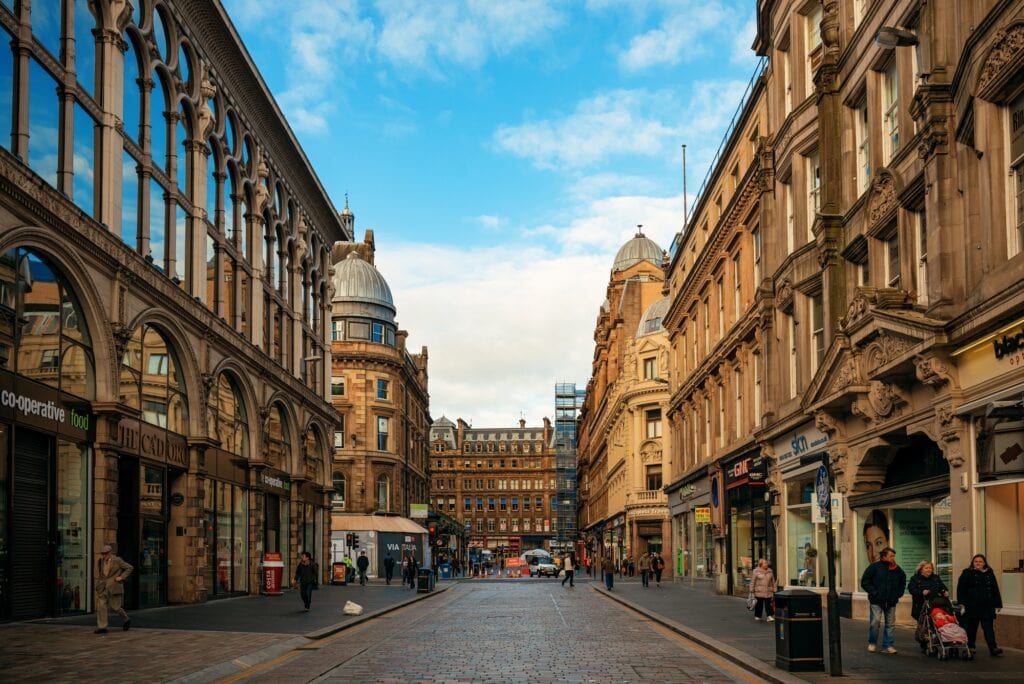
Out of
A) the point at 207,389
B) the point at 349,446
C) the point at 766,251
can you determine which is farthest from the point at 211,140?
the point at 349,446

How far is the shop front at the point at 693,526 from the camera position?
1853 inches

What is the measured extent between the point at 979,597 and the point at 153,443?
2047 centimetres

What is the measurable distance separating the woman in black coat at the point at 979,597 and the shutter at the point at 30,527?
1621 centimetres

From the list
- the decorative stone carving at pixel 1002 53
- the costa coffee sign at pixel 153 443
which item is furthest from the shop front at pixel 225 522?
the decorative stone carving at pixel 1002 53

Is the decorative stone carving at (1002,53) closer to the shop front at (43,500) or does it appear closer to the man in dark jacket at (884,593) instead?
the man in dark jacket at (884,593)

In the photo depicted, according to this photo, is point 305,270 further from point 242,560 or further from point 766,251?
point 766,251

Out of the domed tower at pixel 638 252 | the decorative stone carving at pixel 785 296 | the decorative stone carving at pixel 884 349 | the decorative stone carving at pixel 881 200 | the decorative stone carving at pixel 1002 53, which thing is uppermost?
the domed tower at pixel 638 252

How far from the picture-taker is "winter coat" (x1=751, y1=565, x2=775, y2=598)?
1011 inches

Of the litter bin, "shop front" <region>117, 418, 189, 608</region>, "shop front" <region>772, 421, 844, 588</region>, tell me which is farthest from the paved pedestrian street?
the litter bin

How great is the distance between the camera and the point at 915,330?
20.2 meters

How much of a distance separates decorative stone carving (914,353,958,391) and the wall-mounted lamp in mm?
5584

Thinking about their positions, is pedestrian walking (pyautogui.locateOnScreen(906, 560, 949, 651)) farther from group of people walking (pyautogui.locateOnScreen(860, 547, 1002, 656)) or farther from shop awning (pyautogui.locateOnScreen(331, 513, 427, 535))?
shop awning (pyautogui.locateOnScreen(331, 513, 427, 535))

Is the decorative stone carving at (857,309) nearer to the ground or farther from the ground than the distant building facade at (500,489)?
farther from the ground

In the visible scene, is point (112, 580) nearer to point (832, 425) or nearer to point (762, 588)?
point (762, 588)
